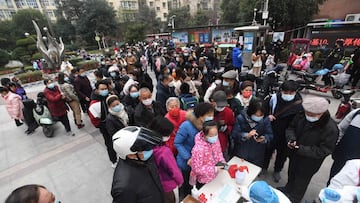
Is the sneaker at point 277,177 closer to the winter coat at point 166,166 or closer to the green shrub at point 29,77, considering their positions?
the winter coat at point 166,166

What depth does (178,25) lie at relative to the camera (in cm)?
3847

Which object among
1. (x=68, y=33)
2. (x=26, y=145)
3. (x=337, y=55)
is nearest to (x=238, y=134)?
(x=26, y=145)

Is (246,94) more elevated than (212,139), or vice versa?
(246,94)

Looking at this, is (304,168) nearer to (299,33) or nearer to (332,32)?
(332,32)

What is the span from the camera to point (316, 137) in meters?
2.03

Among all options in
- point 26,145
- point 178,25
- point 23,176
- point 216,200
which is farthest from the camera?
point 178,25

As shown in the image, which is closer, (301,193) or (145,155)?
(145,155)

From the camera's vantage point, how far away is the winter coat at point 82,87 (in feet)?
15.9

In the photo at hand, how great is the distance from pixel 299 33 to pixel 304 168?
21133 mm

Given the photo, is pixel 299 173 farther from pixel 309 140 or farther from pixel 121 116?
pixel 121 116

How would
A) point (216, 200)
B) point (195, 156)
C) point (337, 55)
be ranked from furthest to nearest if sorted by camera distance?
point (337, 55) → point (195, 156) → point (216, 200)


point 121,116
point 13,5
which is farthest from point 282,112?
point 13,5

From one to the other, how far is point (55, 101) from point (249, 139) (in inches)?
180

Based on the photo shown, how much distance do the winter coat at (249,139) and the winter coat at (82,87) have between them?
14.1ft
